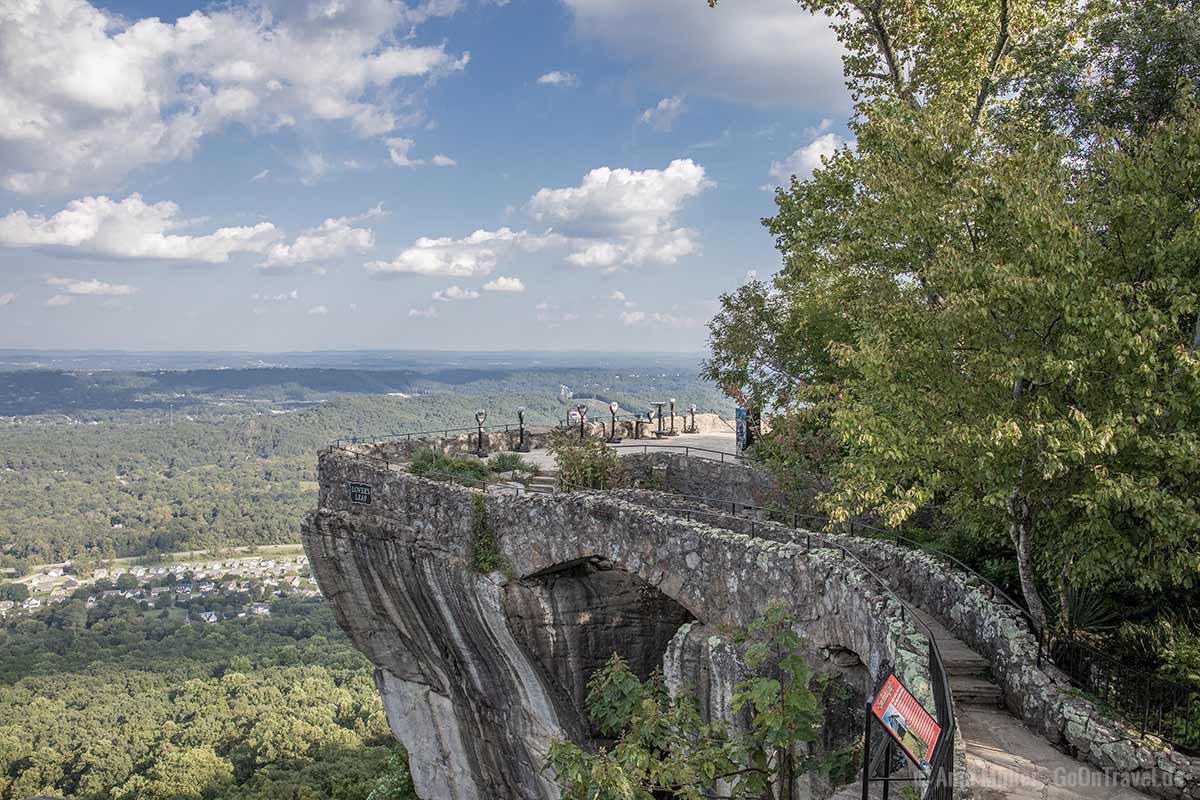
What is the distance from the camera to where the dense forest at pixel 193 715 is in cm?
4359

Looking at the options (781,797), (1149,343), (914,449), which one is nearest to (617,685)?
(781,797)

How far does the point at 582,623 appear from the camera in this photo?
16062mm

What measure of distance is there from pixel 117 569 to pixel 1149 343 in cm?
17009

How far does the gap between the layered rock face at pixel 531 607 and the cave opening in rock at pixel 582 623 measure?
3cm

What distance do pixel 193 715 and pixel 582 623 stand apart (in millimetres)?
57992

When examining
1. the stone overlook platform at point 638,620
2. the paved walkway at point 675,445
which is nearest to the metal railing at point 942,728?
the stone overlook platform at point 638,620

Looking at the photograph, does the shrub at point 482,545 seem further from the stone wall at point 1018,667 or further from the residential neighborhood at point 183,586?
the residential neighborhood at point 183,586

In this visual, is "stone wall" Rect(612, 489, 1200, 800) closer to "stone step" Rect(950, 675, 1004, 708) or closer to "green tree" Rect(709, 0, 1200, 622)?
"stone step" Rect(950, 675, 1004, 708)

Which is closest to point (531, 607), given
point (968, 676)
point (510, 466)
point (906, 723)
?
point (510, 466)

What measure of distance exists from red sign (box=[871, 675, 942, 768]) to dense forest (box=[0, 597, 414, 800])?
2300cm

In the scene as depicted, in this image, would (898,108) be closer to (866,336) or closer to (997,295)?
(866,336)

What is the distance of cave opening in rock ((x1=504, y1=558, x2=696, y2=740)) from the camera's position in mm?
15922

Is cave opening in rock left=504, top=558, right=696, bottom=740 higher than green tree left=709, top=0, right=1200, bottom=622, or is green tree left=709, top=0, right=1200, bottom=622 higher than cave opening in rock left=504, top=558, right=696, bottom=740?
green tree left=709, top=0, right=1200, bottom=622

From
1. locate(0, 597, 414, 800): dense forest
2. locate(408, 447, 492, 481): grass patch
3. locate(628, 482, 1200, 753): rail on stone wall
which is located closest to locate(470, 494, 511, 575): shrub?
locate(408, 447, 492, 481): grass patch
